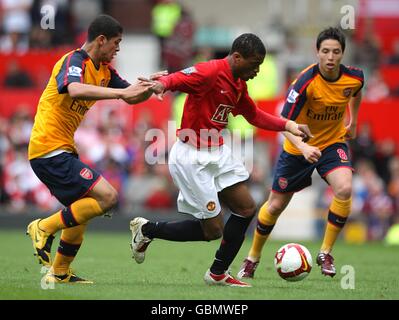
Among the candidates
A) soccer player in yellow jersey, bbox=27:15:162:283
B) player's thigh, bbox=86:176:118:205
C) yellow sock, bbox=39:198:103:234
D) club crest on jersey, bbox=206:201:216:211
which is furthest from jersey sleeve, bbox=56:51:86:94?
club crest on jersey, bbox=206:201:216:211

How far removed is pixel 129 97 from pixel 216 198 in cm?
137

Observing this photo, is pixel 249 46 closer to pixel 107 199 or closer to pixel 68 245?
pixel 107 199

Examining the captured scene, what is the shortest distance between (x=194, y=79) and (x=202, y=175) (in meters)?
0.91

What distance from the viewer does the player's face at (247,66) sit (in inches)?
360

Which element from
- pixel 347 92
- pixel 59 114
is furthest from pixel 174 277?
pixel 347 92

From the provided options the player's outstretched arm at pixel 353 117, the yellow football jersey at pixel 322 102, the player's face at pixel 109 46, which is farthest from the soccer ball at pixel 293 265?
the player's face at pixel 109 46

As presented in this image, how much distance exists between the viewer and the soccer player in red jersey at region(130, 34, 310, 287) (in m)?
9.16

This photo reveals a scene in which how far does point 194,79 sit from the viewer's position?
9023 millimetres

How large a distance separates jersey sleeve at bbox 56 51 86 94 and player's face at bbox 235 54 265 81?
1435mm

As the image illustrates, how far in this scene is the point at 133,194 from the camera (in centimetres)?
1938

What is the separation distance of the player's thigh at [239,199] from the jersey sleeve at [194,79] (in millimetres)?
977

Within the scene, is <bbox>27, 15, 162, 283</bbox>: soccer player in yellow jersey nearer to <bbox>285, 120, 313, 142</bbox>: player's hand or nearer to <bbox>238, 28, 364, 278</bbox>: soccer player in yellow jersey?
<bbox>285, 120, 313, 142</bbox>: player's hand
